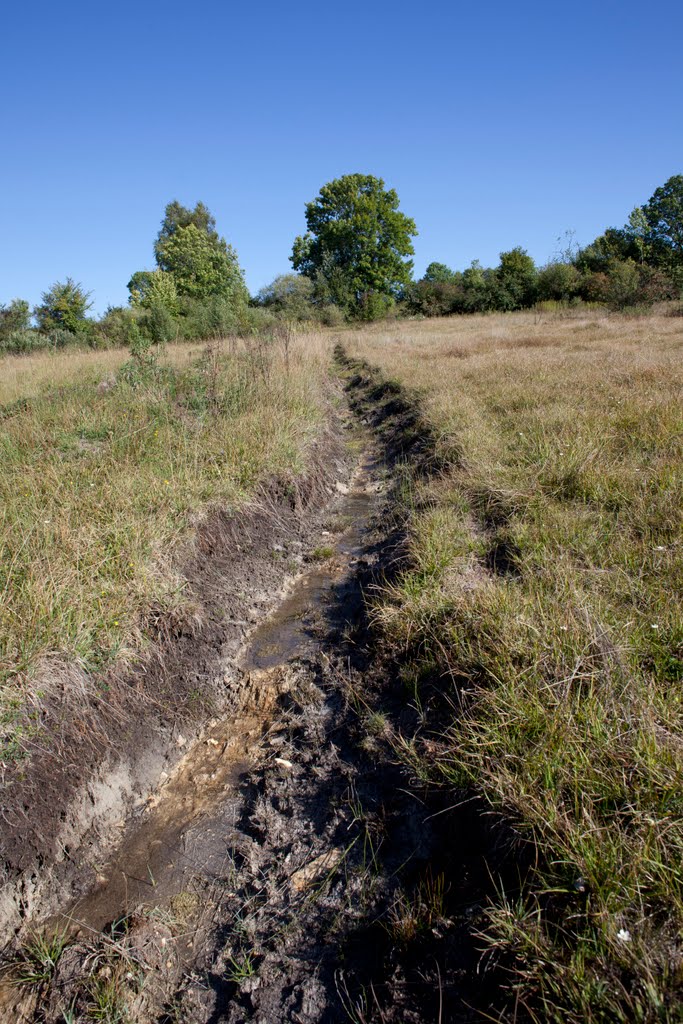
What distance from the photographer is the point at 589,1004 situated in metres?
1.68

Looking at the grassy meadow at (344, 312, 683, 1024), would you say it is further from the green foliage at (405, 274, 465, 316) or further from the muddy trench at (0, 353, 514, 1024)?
the green foliage at (405, 274, 465, 316)

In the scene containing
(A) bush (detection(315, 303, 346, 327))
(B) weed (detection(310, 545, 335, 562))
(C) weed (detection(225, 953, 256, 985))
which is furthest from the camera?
(A) bush (detection(315, 303, 346, 327))

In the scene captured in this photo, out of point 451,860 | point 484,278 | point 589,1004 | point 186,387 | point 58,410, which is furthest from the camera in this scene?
point 484,278

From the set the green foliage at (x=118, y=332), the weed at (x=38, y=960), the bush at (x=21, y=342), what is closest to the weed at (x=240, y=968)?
the weed at (x=38, y=960)

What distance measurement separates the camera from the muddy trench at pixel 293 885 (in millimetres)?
2146

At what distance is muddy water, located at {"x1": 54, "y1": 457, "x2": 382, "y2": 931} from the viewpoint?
106 inches

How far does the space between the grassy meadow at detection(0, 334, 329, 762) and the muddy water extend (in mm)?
795

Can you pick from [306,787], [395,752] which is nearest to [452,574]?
[395,752]

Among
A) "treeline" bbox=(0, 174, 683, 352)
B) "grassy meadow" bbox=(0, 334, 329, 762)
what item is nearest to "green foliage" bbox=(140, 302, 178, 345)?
"treeline" bbox=(0, 174, 683, 352)

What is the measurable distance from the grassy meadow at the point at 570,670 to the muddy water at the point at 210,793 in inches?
34.7

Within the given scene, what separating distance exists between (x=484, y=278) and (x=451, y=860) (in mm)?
43005

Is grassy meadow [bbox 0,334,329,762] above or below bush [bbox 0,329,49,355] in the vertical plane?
below

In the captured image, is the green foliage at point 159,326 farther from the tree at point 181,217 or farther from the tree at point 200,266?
the tree at point 181,217

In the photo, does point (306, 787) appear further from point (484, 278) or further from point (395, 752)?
point (484, 278)
